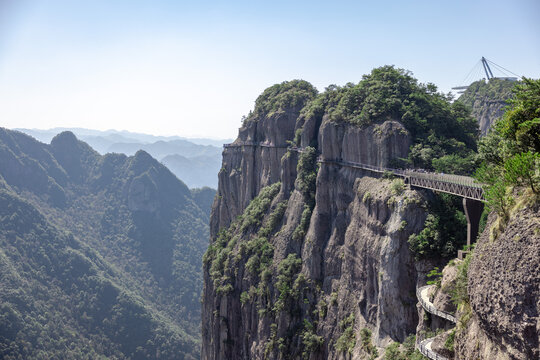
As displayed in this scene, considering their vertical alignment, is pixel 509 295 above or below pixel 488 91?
below

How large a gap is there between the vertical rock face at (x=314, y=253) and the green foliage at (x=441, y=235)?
0.88 meters

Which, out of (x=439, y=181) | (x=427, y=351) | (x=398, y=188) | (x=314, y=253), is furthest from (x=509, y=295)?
(x=314, y=253)

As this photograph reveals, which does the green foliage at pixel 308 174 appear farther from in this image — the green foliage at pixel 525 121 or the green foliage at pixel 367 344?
the green foliage at pixel 525 121

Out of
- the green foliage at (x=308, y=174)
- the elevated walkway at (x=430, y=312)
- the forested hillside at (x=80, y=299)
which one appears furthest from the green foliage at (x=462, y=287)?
the forested hillside at (x=80, y=299)

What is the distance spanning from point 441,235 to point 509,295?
15.9m

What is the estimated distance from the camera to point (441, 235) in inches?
1216

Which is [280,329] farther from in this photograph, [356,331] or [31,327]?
[31,327]

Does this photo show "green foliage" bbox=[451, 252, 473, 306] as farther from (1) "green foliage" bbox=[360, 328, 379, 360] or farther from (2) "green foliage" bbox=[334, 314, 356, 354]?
(2) "green foliage" bbox=[334, 314, 356, 354]

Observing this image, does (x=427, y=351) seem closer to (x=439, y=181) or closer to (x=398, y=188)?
(x=439, y=181)

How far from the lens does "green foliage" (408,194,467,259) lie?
101 ft

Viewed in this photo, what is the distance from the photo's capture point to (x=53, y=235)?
161375mm

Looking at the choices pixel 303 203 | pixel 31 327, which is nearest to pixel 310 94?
pixel 303 203

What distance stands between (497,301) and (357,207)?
25.3m

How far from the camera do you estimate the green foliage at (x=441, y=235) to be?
30781 mm
